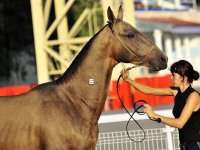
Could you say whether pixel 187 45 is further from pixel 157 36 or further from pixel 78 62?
pixel 78 62

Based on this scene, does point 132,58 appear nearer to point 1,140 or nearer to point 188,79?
point 188,79

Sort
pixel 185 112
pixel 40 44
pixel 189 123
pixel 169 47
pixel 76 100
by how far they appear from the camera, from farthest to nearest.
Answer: pixel 169 47, pixel 40 44, pixel 76 100, pixel 189 123, pixel 185 112

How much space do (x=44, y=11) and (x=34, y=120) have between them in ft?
71.9

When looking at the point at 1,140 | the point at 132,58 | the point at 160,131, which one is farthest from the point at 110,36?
the point at 160,131

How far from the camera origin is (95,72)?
6.93 m

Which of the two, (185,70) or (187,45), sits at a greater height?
(185,70)

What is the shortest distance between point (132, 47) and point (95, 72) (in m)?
0.44

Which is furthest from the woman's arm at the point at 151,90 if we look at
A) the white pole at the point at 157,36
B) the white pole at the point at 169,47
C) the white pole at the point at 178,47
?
the white pole at the point at 178,47

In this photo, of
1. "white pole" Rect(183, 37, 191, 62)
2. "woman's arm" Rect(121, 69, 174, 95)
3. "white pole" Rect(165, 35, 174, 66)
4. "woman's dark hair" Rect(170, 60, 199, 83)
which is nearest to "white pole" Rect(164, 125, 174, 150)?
"woman's arm" Rect(121, 69, 174, 95)

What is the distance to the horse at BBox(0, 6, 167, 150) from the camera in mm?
6637

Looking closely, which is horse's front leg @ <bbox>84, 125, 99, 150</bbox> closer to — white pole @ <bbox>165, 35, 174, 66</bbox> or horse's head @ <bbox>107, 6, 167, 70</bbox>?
horse's head @ <bbox>107, 6, 167, 70</bbox>

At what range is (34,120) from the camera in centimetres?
669

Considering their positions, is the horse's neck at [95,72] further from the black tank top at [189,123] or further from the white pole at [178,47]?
the white pole at [178,47]

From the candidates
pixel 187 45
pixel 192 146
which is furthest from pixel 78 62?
pixel 187 45
